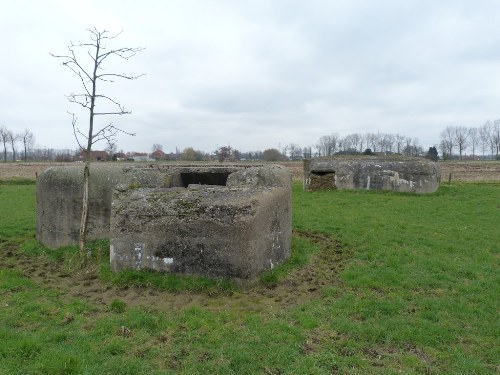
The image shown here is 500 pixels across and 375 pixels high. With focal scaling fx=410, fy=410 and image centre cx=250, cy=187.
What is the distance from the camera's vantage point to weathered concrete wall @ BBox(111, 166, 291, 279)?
6.73m

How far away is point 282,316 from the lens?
5.79m

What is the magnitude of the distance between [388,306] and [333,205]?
10326 millimetres

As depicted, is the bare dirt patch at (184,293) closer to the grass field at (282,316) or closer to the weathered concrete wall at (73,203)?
the grass field at (282,316)

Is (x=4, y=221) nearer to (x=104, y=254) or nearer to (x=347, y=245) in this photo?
(x=104, y=254)

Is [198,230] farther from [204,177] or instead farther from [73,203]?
[73,203]

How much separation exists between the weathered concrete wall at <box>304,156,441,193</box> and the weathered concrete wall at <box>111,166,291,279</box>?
13.8 meters

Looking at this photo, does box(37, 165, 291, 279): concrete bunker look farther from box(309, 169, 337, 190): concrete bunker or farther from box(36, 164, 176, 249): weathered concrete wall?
box(309, 169, 337, 190): concrete bunker

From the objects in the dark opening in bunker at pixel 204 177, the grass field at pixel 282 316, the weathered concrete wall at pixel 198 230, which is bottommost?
the grass field at pixel 282 316

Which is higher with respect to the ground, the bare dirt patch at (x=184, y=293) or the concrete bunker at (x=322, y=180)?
the concrete bunker at (x=322, y=180)

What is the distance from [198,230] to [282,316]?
6.56ft

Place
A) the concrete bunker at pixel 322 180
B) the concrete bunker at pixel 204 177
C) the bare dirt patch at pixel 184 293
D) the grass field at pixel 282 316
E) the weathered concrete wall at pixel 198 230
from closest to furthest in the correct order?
the grass field at pixel 282 316 < the bare dirt patch at pixel 184 293 < the weathered concrete wall at pixel 198 230 < the concrete bunker at pixel 204 177 < the concrete bunker at pixel 322 180

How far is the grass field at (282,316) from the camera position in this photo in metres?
4.53

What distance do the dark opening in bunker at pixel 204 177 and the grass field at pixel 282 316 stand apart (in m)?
2.29

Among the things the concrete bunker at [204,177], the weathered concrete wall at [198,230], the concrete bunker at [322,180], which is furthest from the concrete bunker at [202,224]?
the concrete bunker at [322,180]
